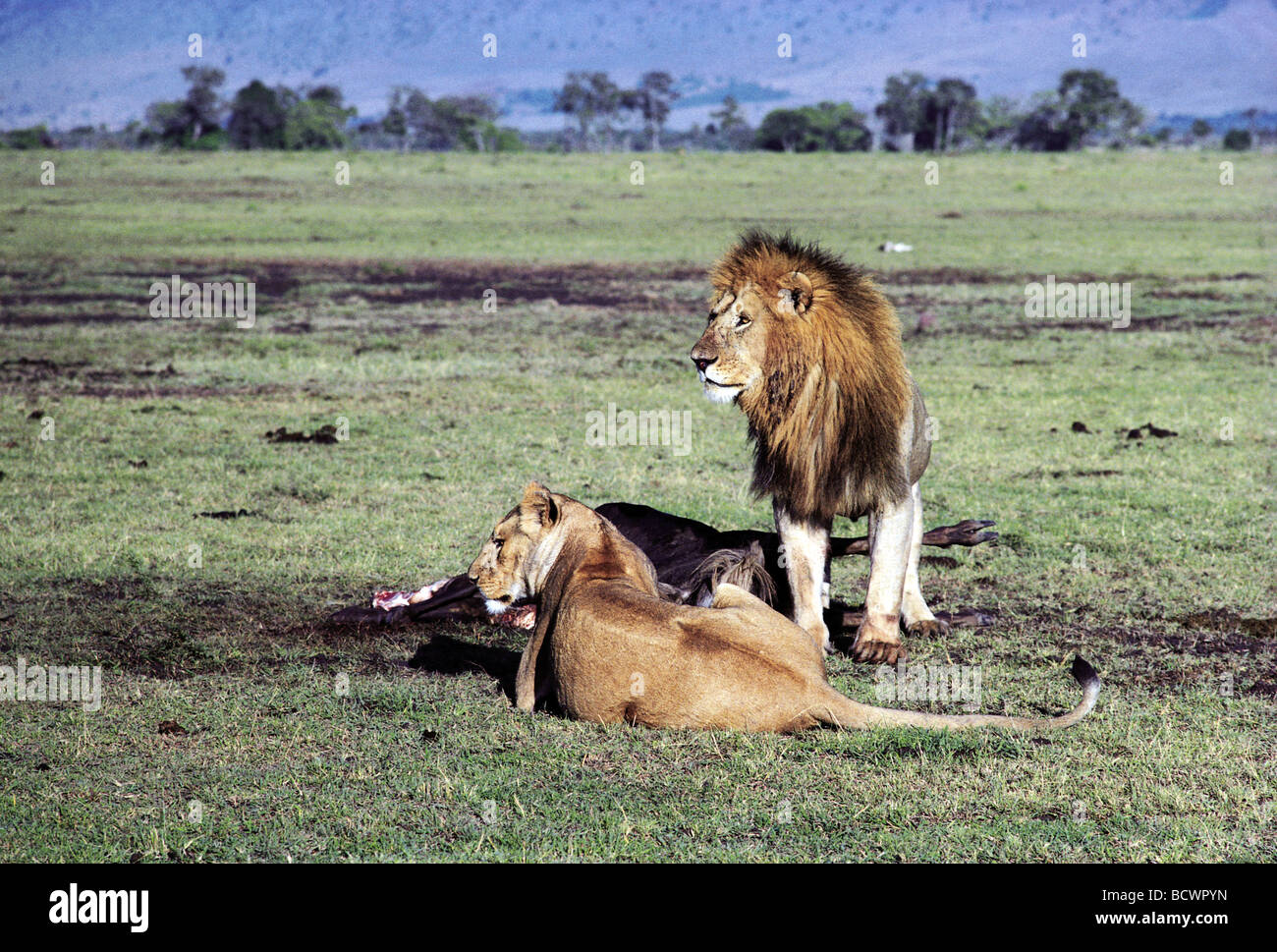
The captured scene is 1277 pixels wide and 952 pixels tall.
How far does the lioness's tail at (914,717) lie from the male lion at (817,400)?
1.04 metres

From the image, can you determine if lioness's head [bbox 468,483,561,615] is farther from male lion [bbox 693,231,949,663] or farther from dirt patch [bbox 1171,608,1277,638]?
dirt patch [bbox 1171,608,1277,638]

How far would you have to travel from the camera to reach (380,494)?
9852mm

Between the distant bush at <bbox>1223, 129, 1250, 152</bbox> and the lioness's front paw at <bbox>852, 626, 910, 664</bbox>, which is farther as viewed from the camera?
the distant bush at <bbox>1223, 129, 1250, 152</bbox>

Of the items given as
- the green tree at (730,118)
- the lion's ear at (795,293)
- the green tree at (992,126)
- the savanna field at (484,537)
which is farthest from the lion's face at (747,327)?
the green tree at (730,118)

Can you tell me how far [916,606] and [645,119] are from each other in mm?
103517

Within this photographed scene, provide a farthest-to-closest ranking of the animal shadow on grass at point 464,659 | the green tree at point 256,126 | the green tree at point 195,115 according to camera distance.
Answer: the green tree at point 195,115 < the green tree at point 256,126 < the animal shadow on grass at point 464,659

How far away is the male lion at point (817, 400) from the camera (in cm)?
596

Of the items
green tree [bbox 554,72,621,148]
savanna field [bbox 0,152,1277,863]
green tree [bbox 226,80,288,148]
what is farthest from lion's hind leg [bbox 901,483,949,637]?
green tree [bbox 554,72,621,148]

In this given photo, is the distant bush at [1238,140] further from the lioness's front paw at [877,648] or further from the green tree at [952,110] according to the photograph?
A: the lioness's front paw at [877,648]

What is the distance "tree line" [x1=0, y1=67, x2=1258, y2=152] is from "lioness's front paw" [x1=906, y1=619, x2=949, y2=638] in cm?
7814

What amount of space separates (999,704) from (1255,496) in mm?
4987

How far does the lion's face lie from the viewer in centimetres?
Result: 592
